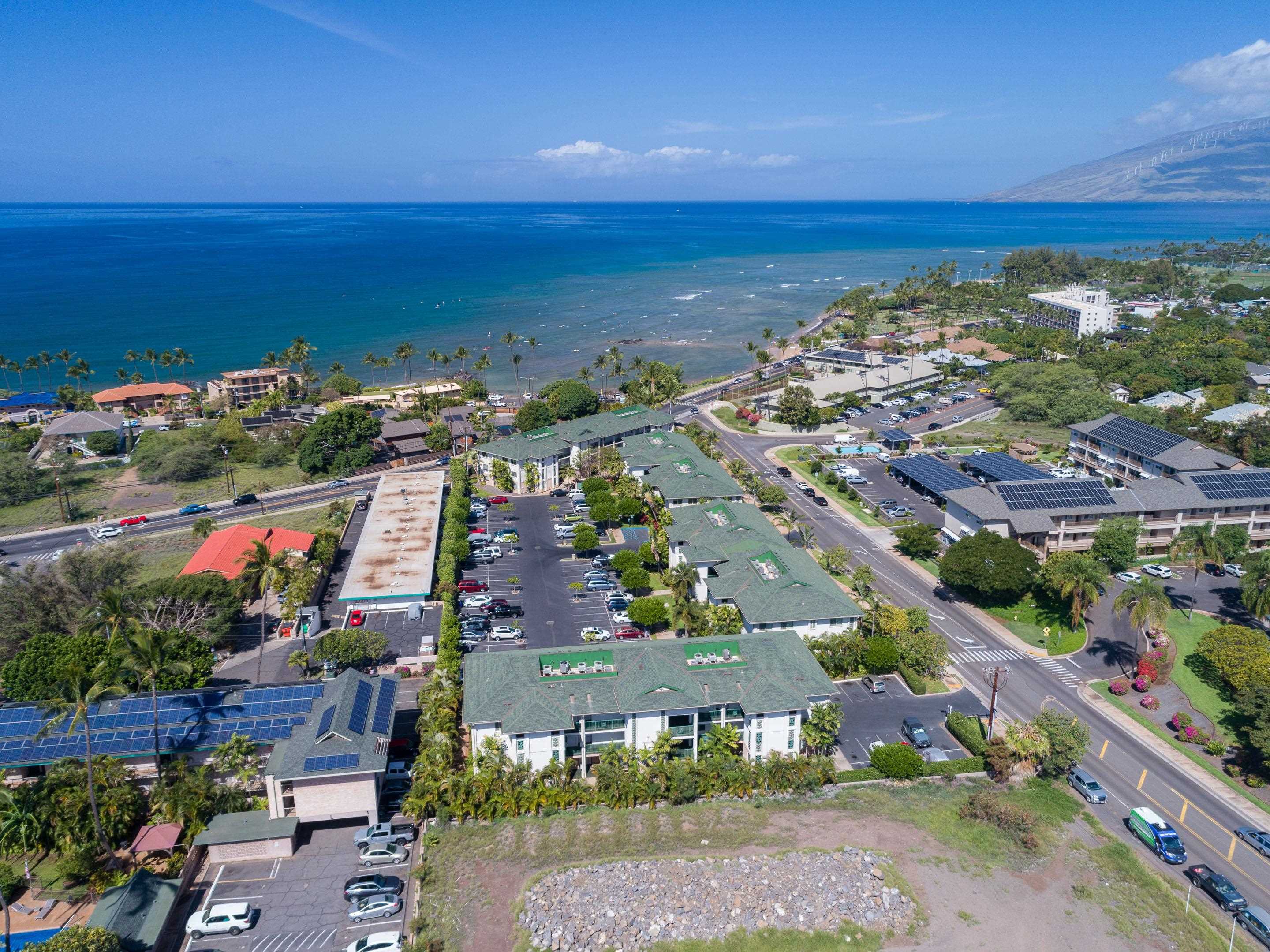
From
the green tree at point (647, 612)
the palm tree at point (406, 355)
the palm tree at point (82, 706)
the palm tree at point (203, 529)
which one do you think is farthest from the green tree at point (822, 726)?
the palm tree at point (406, 355)

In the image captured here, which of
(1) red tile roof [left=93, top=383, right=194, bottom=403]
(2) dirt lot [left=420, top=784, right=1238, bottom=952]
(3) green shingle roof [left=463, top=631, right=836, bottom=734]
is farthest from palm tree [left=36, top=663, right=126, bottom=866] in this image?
(1) red tile roof [left=93, top=383, right=194, bottom=403]

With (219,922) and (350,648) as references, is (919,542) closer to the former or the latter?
(350,648)

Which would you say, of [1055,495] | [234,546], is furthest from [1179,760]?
[234,546]

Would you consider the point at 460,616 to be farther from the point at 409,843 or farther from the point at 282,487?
the point at 282,487

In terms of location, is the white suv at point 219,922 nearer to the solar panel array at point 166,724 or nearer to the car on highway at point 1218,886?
the solar panel array at point 166,724

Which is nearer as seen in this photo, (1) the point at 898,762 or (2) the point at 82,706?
(2) the point at 82,706
